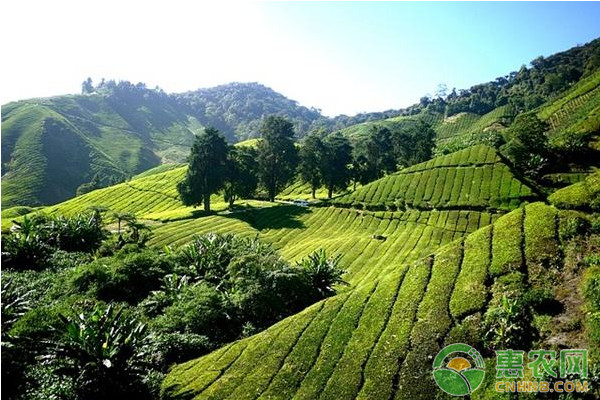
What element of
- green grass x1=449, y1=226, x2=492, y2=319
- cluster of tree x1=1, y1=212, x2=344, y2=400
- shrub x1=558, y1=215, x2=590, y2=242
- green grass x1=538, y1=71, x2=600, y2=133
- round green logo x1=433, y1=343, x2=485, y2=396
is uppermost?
green grass x1=538, y1=71, x2=600, y2=133

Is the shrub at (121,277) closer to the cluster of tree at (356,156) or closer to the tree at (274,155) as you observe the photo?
the tree at (274,155)

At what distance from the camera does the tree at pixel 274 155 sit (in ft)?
267

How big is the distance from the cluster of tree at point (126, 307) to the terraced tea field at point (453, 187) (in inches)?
1317

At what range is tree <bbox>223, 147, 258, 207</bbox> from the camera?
71.7 meters

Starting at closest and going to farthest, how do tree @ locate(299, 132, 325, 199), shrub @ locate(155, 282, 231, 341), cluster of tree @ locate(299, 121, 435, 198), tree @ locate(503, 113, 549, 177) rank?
shrub @ locate(155, 282, 231, 341) < tree @ locate(503, 113, 549, 177) < tree @ locate(299, 132, 325, 199) < cluster of tree @ locate(299, 121, 435, 198)

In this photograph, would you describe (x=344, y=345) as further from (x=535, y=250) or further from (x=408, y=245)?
(x=408, y=245)

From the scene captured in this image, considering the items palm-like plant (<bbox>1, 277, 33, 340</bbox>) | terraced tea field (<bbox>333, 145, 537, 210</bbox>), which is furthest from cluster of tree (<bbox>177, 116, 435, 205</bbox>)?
palm-like plant (<bbox>1, 277, 33, 340</bbox>)

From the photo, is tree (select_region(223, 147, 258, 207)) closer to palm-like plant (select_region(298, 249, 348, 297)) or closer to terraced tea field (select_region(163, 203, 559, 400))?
palm-like plant (select_region(298, 249, 348, 297))

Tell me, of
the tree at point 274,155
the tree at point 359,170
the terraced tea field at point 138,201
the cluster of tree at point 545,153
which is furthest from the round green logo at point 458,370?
the tree at point 359,170

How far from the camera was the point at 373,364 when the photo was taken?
14859 mm

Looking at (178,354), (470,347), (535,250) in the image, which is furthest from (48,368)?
(535,250)

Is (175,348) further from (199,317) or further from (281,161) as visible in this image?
(281,161)

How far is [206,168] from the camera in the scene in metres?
69.0

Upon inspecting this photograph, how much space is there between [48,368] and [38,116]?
221 meters
